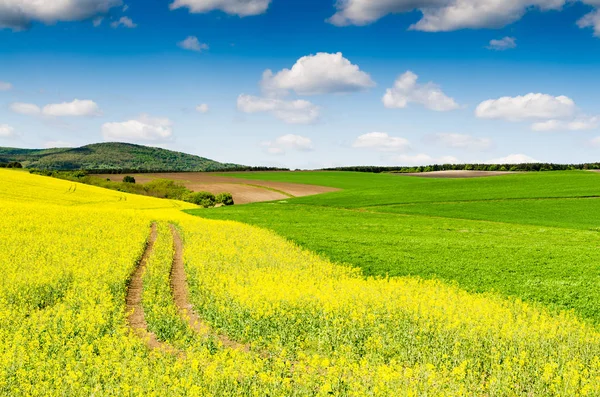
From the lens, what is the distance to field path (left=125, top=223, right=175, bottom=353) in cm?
1173

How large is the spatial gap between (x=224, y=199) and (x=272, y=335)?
239 ft

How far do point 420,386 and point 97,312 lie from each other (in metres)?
9.10

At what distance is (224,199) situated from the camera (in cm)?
8325

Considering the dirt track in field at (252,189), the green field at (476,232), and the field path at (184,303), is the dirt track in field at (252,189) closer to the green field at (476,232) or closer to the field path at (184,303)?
the green field at (476,232)

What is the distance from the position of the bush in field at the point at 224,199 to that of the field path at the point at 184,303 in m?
55.9

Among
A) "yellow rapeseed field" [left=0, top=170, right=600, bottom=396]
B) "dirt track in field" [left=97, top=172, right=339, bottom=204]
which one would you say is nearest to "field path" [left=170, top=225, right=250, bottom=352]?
"yellow rapeseed field" [left=0, top=170, right=600, bottom=396]

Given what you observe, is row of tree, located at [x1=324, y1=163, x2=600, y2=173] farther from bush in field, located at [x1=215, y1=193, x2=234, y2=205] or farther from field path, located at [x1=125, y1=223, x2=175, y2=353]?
field path, located at [x1=125, y1=223, x2=175, y2=353]

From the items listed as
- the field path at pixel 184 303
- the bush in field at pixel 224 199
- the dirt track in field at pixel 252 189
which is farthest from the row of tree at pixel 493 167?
the field path at pixel 184 303

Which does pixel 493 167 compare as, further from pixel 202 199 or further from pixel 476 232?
pixel 476 232

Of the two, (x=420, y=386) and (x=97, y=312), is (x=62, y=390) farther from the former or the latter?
(x=420, y=386)

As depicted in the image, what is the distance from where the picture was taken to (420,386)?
855 cm

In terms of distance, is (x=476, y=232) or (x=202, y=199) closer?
(x=476, y=232)

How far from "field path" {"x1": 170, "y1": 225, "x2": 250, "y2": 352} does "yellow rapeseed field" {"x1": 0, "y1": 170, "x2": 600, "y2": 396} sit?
181mm

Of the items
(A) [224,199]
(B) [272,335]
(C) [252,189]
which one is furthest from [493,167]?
(B) [272,335]
